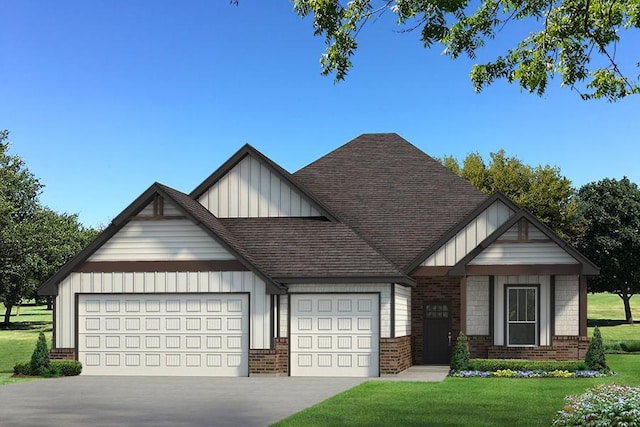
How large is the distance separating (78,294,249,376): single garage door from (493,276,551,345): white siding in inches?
366

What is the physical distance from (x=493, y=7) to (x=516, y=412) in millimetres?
7840

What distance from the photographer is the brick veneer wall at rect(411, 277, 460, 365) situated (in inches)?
1287

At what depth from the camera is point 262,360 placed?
2761cm

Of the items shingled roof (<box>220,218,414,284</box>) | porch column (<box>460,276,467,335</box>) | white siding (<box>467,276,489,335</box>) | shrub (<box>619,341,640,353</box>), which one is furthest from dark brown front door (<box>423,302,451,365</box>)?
shrub (<box>619,341,640,353</box>)

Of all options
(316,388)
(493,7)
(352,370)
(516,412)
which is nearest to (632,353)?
(352,370)

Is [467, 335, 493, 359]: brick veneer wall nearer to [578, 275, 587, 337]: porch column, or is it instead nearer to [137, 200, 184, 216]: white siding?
[578, 275, 587, 337]: porch column

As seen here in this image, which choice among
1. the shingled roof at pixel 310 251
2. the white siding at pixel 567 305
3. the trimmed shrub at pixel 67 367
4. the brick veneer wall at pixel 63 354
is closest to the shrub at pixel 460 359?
the shingled roof at pixel 310 251

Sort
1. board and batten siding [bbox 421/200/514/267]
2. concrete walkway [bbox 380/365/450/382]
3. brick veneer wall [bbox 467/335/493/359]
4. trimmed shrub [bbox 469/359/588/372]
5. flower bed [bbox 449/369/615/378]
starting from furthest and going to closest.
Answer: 1. brick veneer wall [bbox 467/335/493/359]
2. board and batten siding [bbox 421/200/514/267]
3. trimmed shrub [bbox 469/359/588/372]
4. flower bed [bbox 449/369/615/378]
5. concrete walkway [bbox 380/365/450/382]

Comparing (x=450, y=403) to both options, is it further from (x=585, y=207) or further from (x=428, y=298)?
(x=585, y=207)

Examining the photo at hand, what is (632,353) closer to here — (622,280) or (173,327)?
(173,327)

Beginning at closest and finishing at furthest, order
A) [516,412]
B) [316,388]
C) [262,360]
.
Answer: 1. [516,412]
2. [316,388]
3. [262,360]

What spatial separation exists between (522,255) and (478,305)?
3146 mm

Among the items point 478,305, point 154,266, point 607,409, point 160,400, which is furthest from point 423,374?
point 607,409

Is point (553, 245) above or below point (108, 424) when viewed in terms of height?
above
